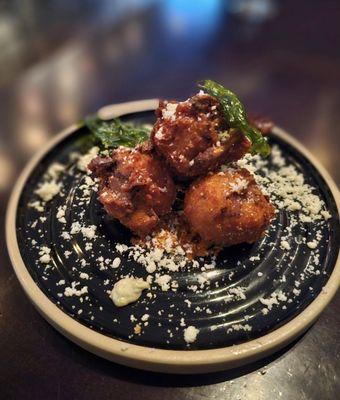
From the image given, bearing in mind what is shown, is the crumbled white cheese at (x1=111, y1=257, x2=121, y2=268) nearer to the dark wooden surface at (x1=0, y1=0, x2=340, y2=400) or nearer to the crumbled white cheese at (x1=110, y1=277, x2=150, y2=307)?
the crumbled white cheese at (x1=110, y1=277, x2=150, y2=307)

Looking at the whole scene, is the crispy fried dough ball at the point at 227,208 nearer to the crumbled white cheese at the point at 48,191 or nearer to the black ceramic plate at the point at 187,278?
the black ceramic plate at the point at 187,278

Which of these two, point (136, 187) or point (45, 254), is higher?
point (136, 187)

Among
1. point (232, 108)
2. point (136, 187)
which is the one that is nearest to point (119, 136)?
point (136, 187)

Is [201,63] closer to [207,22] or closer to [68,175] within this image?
[207,22]

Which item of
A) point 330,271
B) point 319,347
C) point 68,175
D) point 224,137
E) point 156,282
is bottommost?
point 319,347

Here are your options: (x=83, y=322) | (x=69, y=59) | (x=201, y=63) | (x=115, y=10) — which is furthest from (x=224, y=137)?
(x=115, y=10)

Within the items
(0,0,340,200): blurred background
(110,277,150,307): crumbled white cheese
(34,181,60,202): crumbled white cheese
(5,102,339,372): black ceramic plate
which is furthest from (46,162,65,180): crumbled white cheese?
(110,277,150,307): crumbled white cheese

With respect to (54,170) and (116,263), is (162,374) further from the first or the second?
(54,170)
